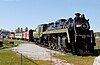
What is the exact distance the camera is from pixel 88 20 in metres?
37.8

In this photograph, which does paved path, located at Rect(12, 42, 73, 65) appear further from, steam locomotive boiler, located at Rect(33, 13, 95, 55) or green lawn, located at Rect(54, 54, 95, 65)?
steam locomotive boiler, located at Rect(33, 13, 95, 55)

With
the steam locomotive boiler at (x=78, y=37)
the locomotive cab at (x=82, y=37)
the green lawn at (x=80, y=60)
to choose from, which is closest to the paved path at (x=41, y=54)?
the green lawn at (x=80, y=60)

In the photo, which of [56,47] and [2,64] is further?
[56,47]

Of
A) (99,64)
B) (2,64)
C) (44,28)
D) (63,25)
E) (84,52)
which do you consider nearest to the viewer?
(99,64)

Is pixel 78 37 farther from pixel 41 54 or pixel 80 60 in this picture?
pixel 80 60

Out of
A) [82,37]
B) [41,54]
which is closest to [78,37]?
[82,37]

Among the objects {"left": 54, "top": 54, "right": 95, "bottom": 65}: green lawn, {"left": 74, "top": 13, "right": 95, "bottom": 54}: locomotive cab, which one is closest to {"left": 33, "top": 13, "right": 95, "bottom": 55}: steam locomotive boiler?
{"left": 74, "top": 13, "right": 95, "bottom": 54}: locomotive cab

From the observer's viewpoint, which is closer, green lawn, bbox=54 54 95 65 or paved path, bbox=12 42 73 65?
green lawn, bbox=54 54 95 65

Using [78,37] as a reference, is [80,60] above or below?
below

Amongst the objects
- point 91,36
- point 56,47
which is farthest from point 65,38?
A: point 56,47

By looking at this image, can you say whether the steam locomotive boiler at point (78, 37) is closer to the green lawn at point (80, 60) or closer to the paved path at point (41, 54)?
the paved path at point (41, 54)

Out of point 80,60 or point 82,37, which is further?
point 82,37

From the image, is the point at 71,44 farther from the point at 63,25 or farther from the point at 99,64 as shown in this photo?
the point at 99,64

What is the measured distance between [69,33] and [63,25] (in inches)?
197
